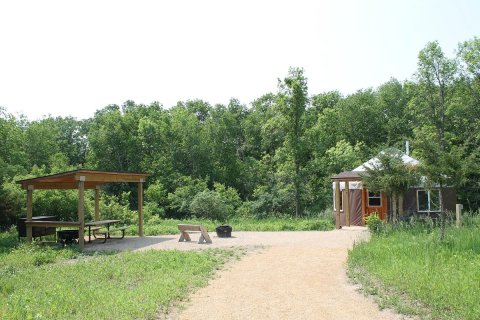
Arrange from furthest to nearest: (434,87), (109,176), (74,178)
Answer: (434,87), (109,176), (74,178)

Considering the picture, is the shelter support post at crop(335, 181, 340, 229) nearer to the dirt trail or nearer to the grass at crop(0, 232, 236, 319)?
the dirt trail

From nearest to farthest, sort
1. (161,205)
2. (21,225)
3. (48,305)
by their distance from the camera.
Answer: (48,305), (21,225), (161,205)

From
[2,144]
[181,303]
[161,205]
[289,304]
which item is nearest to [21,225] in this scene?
[2,144]

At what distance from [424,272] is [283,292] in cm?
211

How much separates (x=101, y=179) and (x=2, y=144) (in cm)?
944

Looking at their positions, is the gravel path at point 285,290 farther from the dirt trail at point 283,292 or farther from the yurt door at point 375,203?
the yurt door at point 375,203

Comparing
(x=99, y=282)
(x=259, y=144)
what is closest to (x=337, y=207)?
(x=99, y=282)

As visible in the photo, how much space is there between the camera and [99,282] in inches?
302

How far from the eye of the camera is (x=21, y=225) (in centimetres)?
1445

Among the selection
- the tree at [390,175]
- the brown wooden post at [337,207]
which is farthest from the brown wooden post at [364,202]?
the tree at [390,175]

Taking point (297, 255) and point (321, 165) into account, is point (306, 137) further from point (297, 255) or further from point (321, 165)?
point (297, 255)

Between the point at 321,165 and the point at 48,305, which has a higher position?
the point at 321,165

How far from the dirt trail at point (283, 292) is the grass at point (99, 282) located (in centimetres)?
46

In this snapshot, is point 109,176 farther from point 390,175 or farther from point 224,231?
point 390,175
